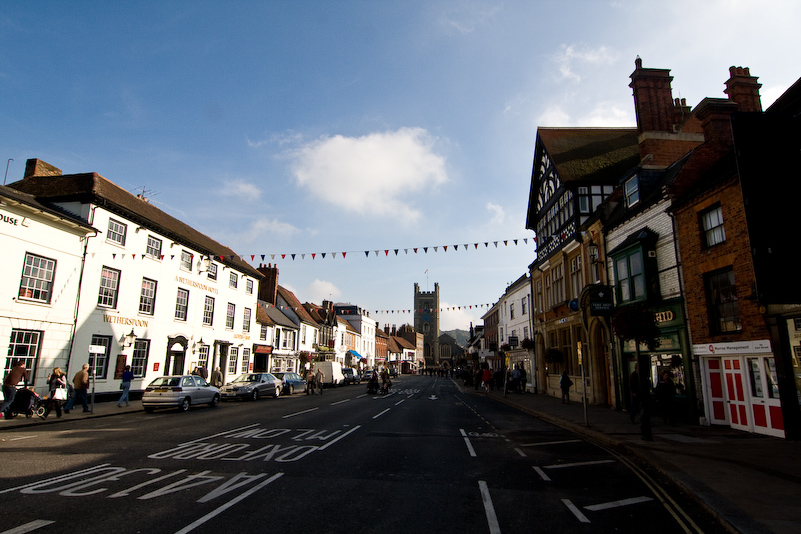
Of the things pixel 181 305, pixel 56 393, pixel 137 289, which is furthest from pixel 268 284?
pixel 56 393

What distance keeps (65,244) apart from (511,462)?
21.2 meters

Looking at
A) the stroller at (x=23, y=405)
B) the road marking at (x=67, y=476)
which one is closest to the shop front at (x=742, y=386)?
the road marking at (x=67, y=476)

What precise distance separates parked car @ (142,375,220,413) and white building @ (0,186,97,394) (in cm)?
457

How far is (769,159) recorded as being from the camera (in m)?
7.84

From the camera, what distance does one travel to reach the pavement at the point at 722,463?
221 inches

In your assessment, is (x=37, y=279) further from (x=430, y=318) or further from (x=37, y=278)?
(x=430, y=318)

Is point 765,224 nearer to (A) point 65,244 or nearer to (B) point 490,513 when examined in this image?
(B) point 490,513

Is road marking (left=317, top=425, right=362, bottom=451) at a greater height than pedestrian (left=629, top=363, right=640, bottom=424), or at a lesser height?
lesser

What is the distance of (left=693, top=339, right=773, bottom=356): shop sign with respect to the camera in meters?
11.6

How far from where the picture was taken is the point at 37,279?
18.8 meters

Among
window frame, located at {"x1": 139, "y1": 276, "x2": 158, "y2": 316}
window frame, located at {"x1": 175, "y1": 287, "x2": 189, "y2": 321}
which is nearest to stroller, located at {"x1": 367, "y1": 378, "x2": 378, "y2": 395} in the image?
window frame, located at {"x1": 175, "y1": 287, "x2": 189, "y2": 321}

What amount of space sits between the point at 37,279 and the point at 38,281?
98mm

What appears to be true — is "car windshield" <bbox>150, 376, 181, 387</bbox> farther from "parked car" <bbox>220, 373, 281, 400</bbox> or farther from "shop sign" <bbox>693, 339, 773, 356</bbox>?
"shop sign" <bbox>693, 339, 773, 356</bbox>

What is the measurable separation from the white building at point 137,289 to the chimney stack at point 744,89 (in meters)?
27.4
